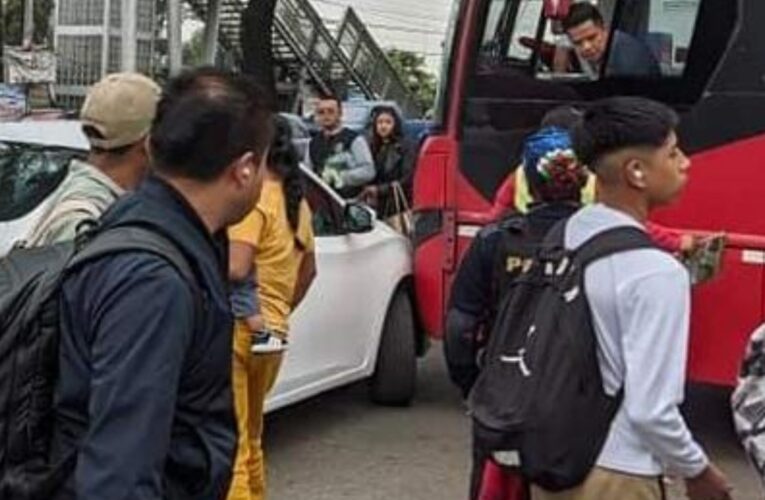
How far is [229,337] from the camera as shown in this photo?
2.50 m

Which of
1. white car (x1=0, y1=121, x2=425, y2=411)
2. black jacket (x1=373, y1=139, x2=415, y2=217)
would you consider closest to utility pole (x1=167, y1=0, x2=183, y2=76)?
black jacket (x1=373, y1=139, x2=415, y2=217)

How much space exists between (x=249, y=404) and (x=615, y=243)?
2.11m

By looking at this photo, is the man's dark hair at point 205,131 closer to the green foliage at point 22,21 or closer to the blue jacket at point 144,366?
the blue jacket at point 144,366

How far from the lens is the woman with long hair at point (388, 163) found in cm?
1178

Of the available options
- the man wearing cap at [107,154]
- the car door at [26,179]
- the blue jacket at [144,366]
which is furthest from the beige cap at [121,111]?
the car door at [26,179]

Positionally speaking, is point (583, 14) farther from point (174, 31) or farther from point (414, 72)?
point (414, 72)

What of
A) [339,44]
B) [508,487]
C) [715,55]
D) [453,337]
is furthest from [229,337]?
[339,44]

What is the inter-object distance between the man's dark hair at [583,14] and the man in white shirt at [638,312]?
3.85 meters

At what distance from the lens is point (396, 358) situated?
8.02 m

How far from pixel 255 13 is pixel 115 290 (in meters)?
22.8

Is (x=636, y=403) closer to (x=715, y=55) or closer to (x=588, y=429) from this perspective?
(x=588, y=429)

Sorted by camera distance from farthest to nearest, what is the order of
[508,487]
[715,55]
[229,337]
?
[715,55]
[508,487]
[229,337]

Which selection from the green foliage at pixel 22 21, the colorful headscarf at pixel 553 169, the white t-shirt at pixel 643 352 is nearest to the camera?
the white t-shirt at pixel 643 352

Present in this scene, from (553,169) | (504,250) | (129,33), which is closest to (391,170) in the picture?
(504,250)
